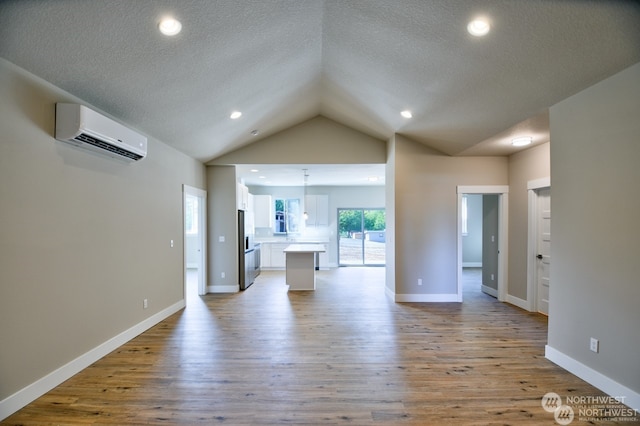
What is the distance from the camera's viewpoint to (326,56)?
3.61 metres

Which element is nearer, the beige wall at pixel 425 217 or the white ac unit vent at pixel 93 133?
the white ac unit vent at pixel 93 133

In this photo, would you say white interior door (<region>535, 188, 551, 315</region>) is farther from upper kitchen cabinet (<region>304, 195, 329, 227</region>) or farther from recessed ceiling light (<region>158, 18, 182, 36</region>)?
upper kitchen cabinet (<region>304, 195, 329, 227</region>)

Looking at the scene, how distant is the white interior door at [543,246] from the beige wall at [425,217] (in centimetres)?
79

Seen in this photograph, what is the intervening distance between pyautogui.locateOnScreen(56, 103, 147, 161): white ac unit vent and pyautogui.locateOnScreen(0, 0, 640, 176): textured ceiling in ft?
0.86

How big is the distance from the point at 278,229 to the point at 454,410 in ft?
25.4

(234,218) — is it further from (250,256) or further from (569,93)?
(569,93)

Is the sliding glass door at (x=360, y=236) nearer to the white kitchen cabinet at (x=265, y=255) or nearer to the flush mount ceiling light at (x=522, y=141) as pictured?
the white kitchen cabinet at (x=265, y=255)

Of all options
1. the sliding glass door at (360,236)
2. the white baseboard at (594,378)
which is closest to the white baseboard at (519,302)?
the white baseboard at (594,378)

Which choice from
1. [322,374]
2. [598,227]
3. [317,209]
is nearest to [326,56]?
[598,227]

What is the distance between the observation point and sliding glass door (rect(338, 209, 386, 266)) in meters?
9.45

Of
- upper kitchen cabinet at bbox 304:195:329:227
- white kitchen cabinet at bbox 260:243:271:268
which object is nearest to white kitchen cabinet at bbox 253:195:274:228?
white kitchen cabinet at bbox 260:243:271:268

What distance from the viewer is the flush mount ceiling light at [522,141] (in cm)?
413

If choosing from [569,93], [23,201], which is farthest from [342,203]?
A: [23,201]

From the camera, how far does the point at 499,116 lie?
3.54 m
